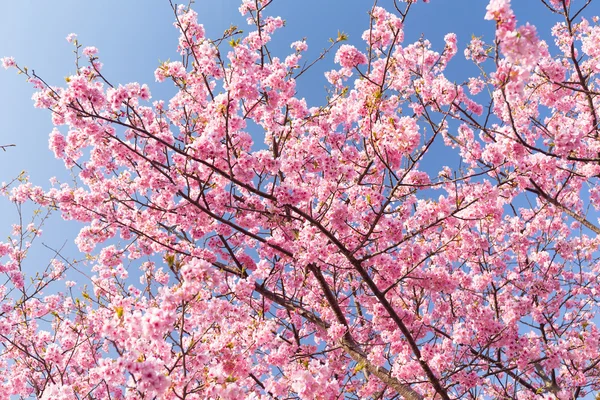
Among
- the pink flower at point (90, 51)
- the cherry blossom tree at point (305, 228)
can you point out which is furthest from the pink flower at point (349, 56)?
the pink flower at point (90, 51)

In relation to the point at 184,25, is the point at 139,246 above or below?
below

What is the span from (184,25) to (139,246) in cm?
465

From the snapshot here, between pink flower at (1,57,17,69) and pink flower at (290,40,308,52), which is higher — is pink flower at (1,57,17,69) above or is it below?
below

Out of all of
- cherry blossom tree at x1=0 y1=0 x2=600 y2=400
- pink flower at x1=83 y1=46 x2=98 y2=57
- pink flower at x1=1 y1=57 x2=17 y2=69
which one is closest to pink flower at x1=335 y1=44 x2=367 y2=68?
cherry blossom tree at x1=0 y1=0 x2=600 y2=400

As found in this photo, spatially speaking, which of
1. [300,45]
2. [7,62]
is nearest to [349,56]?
[300,45]

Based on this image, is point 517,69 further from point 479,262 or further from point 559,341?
point 479,262

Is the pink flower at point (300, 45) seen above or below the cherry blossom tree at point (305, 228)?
above

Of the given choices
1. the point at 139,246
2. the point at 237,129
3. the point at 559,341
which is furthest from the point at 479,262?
the point at 139,246

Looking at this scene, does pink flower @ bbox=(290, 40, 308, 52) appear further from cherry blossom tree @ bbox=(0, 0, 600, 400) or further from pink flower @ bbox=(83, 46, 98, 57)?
pink flower @ bbox=(83, 46, 98, 57)

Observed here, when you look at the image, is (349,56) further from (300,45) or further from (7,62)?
(7,62)

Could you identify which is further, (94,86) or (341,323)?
(341,323)

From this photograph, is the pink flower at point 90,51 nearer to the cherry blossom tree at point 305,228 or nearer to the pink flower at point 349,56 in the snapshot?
the cherry blossom tree at point 305,228

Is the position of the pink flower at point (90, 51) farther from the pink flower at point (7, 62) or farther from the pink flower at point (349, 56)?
the pink flower at point (349, 56)

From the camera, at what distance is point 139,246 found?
898 centimetres
